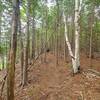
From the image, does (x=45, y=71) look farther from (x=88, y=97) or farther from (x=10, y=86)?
(x=10, y=86)

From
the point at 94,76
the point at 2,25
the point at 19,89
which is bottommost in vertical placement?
the point at 19,89

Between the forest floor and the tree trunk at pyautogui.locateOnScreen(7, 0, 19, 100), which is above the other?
the tree trunk at pyautogui.locateOnScreen(7, 0, 19, 100)

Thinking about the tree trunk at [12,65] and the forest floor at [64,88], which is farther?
the forest floor at [64,88]

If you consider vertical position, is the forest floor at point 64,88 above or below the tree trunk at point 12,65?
below

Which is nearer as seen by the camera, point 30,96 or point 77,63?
point 30,96

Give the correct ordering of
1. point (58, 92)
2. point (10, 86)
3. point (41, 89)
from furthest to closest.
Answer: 1. point (41, 89)
2. point (58, 92)
3. point (10, 86)

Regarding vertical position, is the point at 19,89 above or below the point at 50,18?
below

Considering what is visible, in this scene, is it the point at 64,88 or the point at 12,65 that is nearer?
the point at 12,65

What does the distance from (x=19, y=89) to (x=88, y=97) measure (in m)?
4.51

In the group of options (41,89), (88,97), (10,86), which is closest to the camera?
(10,86)

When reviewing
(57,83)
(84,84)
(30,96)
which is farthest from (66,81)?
(30,96)

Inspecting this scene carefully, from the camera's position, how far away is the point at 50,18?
24.2 m

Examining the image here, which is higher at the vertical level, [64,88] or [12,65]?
[12,65]

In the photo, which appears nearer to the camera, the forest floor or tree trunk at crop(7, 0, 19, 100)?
tree trunk at crop(7, 0, 19, 100)
